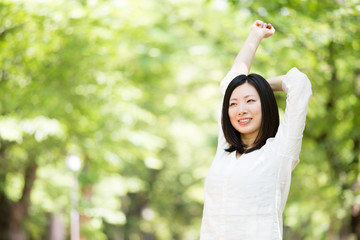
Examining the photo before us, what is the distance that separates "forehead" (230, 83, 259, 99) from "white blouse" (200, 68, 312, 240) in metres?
0.18

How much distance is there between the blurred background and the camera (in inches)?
324

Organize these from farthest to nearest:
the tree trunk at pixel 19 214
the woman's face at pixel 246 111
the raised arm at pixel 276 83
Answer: the tree trunk at pixel 19 214 < the raised arm at pixel 276 83 < the woman's face at pixel 246 111

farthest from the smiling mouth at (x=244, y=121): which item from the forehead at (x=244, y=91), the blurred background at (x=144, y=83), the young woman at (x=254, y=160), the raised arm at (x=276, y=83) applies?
the blurred background at (x=144, y=83)

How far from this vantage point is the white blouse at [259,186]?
2707mm

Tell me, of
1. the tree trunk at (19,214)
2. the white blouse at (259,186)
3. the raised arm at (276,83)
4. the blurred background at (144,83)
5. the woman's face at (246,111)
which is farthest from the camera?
the tree trunk at (19,214)

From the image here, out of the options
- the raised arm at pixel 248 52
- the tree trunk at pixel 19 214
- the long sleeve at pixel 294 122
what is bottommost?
the long sleeve at pixel 294 122

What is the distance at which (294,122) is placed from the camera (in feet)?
9.05

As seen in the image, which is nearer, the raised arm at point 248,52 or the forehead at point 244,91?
the forehead at point 244,91

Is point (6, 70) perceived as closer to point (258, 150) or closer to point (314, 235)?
point (258, 150)

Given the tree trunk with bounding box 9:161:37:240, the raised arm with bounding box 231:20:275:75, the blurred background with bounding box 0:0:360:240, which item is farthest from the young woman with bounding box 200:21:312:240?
the tree trunk with bounding box 9:161:37:240

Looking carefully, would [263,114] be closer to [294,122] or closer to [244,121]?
[244,121]

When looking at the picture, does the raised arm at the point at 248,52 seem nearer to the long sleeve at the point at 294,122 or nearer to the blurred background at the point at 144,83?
the long sleeve at the point at 294,122

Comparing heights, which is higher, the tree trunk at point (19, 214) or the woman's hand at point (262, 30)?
the tree trunk at point (19, 214)

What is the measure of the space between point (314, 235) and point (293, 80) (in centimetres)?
1376
